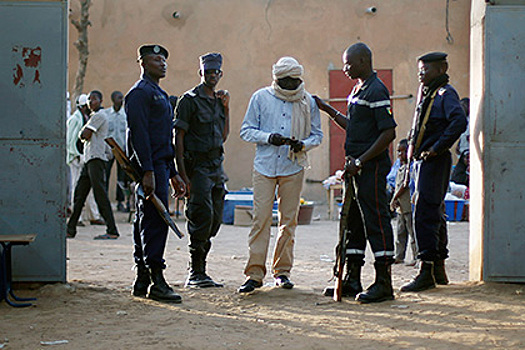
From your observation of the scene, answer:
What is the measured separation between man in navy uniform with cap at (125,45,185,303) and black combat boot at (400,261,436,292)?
6.14ft

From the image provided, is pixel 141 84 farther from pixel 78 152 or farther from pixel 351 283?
pixel 78 152

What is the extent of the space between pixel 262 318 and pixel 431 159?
6.72ft

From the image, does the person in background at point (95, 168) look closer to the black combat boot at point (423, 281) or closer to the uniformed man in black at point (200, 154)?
the uniformed man in black at point (200, 154)

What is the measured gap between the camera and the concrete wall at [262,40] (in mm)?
16172

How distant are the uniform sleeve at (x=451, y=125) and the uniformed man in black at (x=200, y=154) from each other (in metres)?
1.91

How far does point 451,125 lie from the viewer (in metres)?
6.37

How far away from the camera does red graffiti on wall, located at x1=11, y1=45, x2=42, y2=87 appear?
6367 mm

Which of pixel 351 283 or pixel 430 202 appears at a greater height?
pixel 430 202

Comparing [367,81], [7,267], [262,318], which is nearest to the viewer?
[262,318]

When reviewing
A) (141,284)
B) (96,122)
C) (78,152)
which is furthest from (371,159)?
(78,152)

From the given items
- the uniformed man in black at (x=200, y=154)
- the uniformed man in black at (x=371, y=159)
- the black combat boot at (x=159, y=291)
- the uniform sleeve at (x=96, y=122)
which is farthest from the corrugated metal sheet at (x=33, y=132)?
the uniform sleeve at (x=96, y=122)

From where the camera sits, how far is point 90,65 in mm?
16578

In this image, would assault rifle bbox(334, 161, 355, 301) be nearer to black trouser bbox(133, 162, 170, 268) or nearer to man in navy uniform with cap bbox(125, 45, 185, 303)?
man in navy uniform with cap bbox(125, 45, 185, 303)

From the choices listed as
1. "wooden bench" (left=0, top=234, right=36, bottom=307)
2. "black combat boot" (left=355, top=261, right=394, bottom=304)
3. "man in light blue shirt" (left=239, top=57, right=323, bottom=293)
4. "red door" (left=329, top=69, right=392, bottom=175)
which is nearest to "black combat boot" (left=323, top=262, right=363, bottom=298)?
"black combat boot" (left=355, top=261, right=394, bottom=304)
